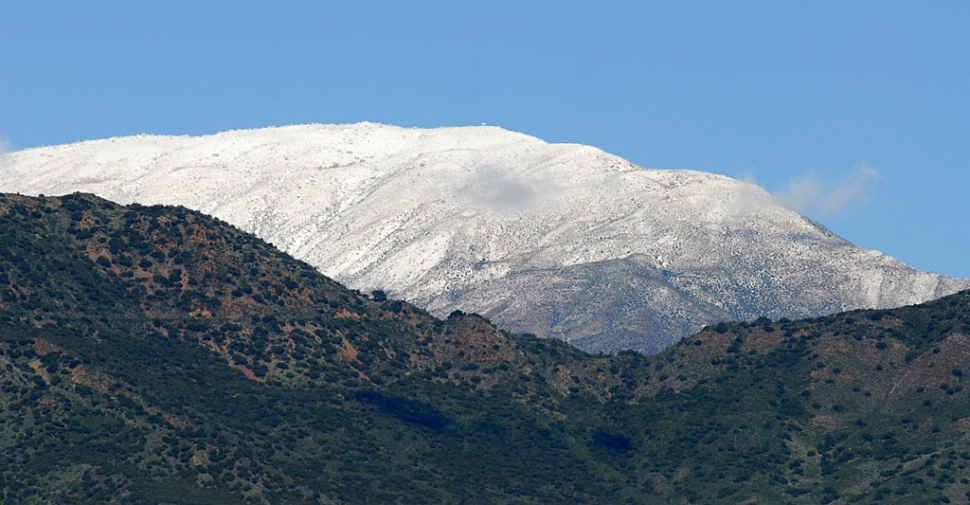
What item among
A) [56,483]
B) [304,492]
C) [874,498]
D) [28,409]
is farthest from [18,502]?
[874,498]

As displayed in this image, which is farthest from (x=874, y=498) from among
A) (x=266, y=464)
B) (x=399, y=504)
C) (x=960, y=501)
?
(x=266, y=464)

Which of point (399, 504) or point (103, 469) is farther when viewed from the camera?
point (399, 504)

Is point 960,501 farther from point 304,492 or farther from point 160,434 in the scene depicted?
point 160,434

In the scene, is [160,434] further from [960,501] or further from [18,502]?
[960,501]

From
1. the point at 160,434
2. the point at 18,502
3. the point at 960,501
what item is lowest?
the point at 18,502

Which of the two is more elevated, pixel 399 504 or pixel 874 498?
pixel 874 498

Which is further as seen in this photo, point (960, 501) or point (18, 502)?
point (960, 501)

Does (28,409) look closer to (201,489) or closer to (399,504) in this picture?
(201,489)

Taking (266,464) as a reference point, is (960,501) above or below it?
above
